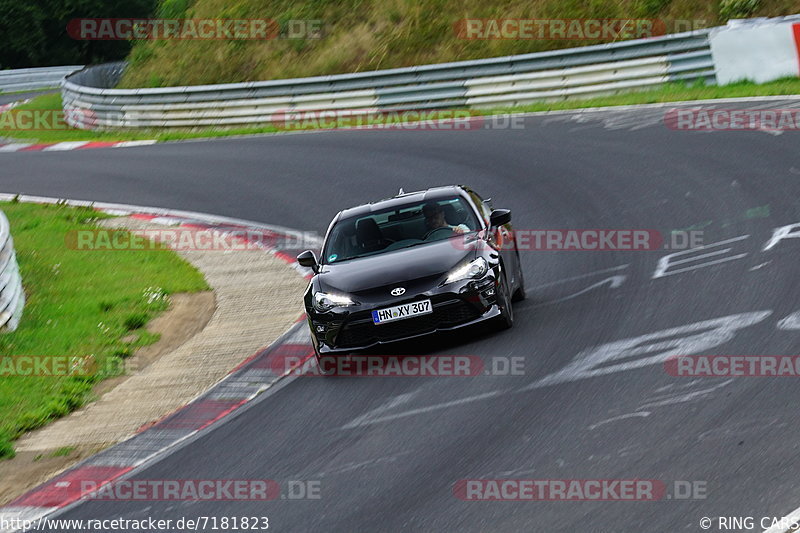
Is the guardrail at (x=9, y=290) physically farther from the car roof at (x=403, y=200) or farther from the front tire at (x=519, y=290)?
the front tire at (x=519, y=290)

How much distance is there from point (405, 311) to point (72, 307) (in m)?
5.80

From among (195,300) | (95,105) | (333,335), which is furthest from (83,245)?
(95,105)

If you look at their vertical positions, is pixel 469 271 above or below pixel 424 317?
above

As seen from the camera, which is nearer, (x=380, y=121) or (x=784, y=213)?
(x=784, y=213)

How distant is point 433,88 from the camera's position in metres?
27.0

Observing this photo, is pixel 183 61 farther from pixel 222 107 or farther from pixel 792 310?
Result: pixel 792 310

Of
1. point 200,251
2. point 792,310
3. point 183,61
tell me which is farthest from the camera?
point 183,61

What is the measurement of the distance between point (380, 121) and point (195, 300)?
12.7m

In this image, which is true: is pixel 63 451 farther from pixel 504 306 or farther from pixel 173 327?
pixel 504 306

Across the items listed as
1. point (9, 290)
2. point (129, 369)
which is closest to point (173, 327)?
point (129, 369)

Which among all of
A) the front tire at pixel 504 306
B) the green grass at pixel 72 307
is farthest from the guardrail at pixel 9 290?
the front tire at pixel 504 306

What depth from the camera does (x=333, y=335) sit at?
1104 centimetres

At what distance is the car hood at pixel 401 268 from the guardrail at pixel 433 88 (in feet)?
Answer: 45.8

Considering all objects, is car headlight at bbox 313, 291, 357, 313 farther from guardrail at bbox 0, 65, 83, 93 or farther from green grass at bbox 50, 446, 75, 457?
guardrail at bbox 0, 65, 83, 93
